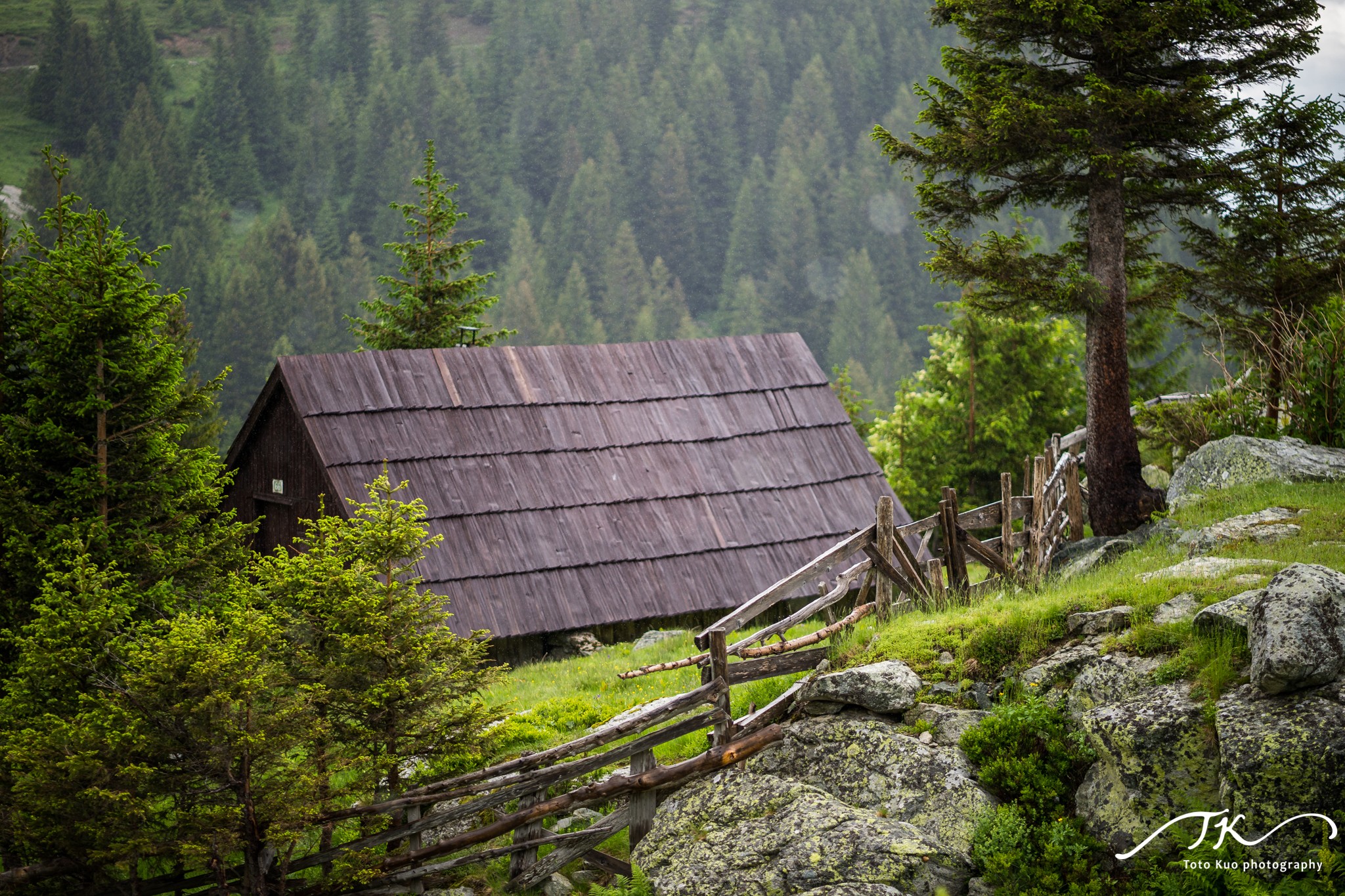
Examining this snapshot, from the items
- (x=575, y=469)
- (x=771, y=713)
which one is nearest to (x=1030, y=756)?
(x=771, y=713)

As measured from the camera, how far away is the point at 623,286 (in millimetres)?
123500

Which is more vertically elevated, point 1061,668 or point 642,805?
point 1061,668

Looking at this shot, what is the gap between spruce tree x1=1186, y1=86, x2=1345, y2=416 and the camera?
14727 mm

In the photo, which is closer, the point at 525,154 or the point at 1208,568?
the point at 1208,568

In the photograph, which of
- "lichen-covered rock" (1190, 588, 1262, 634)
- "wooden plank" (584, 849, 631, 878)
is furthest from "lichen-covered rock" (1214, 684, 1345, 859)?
"wooden plank" (584, 849, 631, 878)

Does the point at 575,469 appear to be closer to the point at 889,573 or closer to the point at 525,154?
the point at 889,573

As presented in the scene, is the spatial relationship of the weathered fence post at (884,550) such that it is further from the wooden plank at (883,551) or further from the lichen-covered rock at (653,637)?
the lichen-covered rock at (653,637)

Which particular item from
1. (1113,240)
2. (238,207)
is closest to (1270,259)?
(1113,240)

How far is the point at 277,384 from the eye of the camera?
18.0 metres

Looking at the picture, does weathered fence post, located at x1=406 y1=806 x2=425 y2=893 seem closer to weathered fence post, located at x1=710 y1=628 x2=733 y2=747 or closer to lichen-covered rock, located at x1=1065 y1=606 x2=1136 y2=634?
weathered fence post, located at x1=710 y1=628 x2=733 y2=747

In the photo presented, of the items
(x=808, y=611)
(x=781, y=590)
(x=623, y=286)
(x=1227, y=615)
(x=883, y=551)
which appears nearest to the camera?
(x=1227, y=615)

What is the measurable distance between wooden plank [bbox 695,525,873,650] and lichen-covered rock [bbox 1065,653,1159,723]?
101 inches

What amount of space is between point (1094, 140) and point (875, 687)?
834cm

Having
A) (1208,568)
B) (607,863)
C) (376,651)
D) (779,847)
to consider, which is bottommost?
(607,863)
